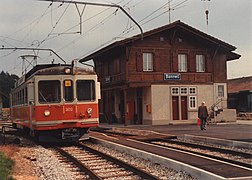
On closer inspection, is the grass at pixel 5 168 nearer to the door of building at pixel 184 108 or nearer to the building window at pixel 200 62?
the door of building at pixel 184 108

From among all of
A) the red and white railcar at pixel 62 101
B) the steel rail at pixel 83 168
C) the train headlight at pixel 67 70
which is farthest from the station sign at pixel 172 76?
the steel rail at pixel 83 168

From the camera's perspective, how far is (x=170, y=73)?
33.6 meters

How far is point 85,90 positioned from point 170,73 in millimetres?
18054

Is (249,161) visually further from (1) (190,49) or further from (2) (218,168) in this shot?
(1) (190,49)

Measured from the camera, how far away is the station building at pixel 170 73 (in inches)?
1280

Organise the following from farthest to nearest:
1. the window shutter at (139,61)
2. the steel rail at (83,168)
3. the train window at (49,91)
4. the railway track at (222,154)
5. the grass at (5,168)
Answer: the window shutter at (139,61), the train window at (49,91), the railway track at (222,154), the steel rail at (83,168), the grass at (5,168)

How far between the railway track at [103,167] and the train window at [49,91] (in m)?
2.29

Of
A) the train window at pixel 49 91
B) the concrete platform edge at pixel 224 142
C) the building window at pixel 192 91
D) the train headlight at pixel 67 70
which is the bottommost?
the concrete platform edge at pixel 224 142

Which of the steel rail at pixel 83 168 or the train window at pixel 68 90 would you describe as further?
the train window at pixel 68 90

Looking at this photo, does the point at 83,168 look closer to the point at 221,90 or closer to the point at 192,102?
the point at 192,102

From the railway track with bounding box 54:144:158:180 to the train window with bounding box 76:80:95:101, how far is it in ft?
8.04

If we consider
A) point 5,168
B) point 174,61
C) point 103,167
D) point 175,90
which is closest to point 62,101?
point 103,167

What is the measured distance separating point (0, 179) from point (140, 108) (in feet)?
86.6

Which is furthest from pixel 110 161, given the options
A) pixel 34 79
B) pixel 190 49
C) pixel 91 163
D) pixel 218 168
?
pixel 190 49
